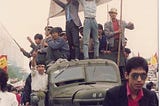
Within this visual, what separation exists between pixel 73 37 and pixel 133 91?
7.87 meters

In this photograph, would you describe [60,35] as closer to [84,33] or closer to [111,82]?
[84,33]

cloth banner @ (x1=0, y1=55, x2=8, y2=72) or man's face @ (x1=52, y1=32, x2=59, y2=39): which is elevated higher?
man's face @ (x1=52, y1=32, x2=59, y2=39)

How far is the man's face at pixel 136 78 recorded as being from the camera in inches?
199

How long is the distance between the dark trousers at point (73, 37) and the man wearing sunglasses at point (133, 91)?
7667mm

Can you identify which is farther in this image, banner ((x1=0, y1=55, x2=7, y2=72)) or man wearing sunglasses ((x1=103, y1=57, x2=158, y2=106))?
banner ((x1=0, y1=55, x2=7, y2=72))

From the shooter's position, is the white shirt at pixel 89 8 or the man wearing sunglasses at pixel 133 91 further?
the white shirt at pixel 89 8

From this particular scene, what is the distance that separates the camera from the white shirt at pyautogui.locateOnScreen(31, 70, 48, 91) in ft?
36.7

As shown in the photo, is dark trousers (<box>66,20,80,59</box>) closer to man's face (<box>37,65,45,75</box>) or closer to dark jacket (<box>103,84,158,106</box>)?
man's face (<box>37,65,45,75</box>)

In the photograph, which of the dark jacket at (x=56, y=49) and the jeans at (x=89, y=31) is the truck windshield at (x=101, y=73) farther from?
the jeans at (x=89, y=31)

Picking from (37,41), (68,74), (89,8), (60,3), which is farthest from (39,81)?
(60,3)

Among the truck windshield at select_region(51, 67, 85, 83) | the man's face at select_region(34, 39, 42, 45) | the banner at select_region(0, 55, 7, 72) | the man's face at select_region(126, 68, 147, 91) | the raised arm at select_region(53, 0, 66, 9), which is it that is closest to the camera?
the man's face at select_region(126, 68, 147, 91)

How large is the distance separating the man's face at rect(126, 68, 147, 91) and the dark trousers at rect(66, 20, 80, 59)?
7.74 metres

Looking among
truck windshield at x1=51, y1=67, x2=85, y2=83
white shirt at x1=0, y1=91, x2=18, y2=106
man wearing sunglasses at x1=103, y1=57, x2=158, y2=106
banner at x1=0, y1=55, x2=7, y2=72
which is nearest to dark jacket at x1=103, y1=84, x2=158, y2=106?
man wearing sunglasses at x1=103, y1=57, x2=158, y2=106

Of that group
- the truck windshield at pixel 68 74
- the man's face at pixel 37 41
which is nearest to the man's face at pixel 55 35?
the truck windshield at pixel 68 74
